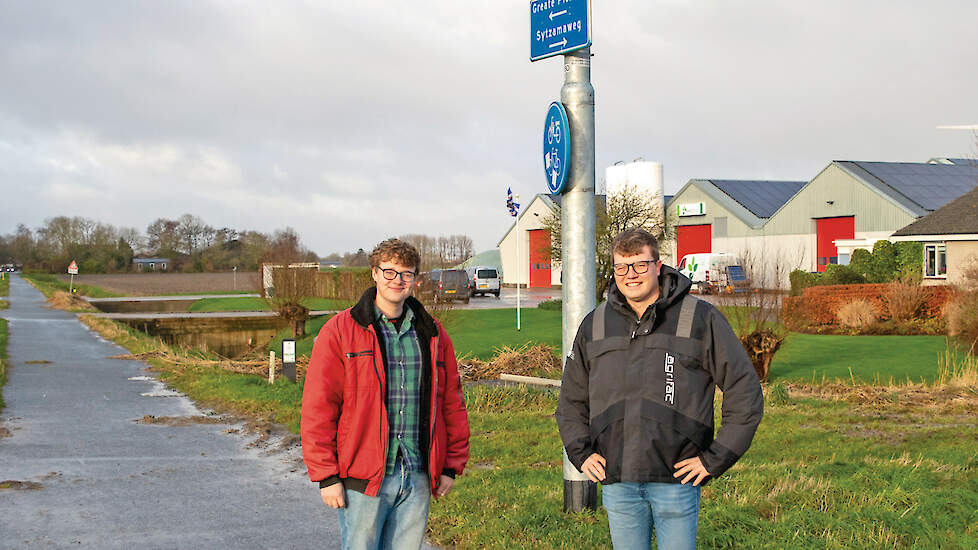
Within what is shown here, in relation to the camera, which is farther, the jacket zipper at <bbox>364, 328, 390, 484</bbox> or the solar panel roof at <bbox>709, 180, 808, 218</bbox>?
the solar panel roof at <bbox>709, 180, 808, 218</bbox>

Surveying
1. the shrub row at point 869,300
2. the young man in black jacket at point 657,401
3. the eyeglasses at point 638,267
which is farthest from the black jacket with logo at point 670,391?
the shrub row at point 869,300

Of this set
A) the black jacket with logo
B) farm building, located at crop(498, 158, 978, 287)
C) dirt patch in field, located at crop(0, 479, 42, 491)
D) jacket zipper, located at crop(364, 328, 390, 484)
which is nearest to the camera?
the black jacket with logo

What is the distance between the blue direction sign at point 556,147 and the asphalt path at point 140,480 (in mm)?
2881

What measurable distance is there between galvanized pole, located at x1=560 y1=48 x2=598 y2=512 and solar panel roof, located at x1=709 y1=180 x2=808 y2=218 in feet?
172

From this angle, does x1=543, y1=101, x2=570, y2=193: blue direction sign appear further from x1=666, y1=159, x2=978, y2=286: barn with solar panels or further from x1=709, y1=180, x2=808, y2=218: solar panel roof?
x1=709, y1=180, x2=808, y2=218: solar panel roof

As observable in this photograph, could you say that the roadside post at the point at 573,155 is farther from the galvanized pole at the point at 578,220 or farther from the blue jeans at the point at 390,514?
the blue jeans at the point at 390,514

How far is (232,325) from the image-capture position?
108 ft

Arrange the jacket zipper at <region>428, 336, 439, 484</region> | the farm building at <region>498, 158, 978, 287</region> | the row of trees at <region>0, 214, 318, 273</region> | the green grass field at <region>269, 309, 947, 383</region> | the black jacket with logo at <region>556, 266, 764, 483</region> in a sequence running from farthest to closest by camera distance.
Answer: the row of trees at <region>0, 214, 318, 273</region>
the farm building at <region>498, 158, 978, 287</region>
the green grass field at <region>269, 309, 947, 383</region>
the jacket zipper at <region>428, 336, 439, 484</region>
the black jacket with logo at <region>556, 266, 764, 483</region>

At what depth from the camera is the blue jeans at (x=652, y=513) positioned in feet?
→ 11.4

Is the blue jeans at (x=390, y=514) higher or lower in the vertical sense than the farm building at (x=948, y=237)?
lower

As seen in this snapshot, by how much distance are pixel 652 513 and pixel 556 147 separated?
3.28 meters

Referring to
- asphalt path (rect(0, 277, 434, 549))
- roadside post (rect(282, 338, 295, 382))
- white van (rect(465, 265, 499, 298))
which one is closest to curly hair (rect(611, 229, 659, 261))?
asphalt path (rect(0, 277, 434, 549))

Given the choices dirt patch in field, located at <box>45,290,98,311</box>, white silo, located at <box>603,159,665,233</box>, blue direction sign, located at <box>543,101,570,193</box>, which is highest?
white silo, located at <box>603,159,665,233</box>

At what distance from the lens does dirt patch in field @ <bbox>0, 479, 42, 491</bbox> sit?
758 centimetres
